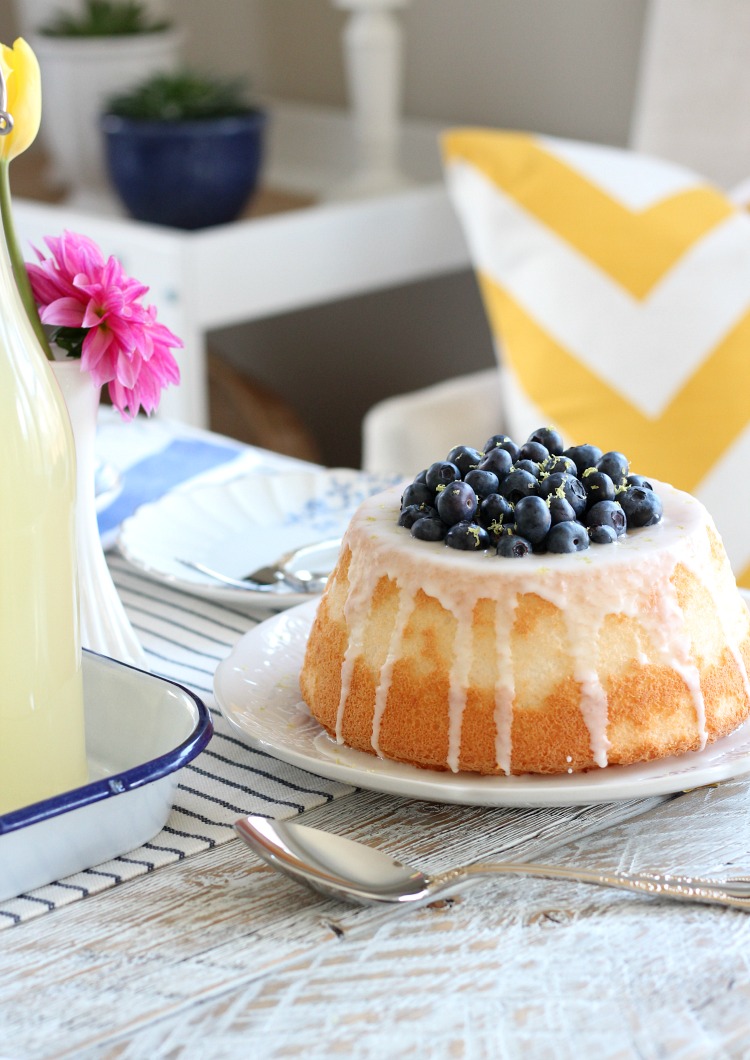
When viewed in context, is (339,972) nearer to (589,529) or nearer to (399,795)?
(399,795)

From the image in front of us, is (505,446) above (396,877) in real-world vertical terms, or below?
above

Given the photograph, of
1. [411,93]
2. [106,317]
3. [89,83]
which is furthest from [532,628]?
[411,93]

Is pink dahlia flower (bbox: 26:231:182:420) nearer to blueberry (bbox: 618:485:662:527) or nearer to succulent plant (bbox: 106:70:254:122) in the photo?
blueberry (bbox: 618:485:662:527)

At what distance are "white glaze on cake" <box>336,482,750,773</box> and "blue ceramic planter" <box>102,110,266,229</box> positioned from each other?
4.75 ft

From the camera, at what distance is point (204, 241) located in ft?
6.01

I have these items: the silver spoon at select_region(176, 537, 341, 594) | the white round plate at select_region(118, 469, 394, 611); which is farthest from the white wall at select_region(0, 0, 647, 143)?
the silver spoon at select_region(176, 537, 341, 594)

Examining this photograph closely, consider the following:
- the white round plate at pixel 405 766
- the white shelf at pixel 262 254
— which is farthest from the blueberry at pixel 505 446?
the white shelf at pixel 262 254

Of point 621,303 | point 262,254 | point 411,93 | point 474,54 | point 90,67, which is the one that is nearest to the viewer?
point 621,303

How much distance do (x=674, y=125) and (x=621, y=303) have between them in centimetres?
47

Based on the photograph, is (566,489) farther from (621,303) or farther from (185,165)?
(185,165)

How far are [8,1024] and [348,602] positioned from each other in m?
0.23

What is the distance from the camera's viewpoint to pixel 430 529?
0.59 m

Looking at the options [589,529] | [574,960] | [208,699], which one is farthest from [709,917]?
[208,699]

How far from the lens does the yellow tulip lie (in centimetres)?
52
